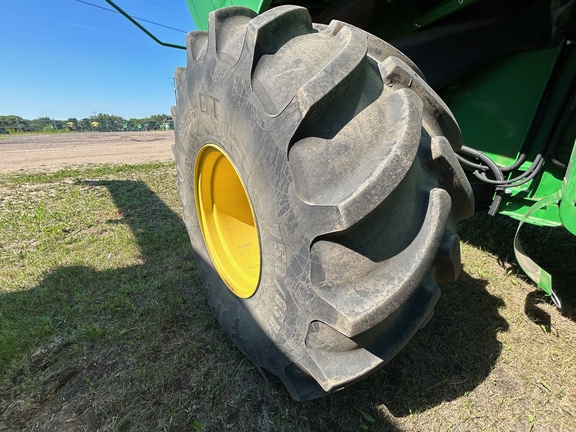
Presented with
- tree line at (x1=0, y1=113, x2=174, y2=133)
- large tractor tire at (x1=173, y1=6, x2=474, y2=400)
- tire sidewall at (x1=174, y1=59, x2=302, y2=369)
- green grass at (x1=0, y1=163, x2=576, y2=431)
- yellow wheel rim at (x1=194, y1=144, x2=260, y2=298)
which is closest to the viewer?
large tractor tire at (x1=173, y1=6, x2=474, y2=400)

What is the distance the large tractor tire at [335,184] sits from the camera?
2.51ft

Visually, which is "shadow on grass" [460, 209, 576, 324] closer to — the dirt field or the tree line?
the dirt field

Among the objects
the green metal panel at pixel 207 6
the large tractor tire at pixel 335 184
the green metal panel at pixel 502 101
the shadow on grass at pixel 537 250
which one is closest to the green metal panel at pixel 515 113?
the green metal panel at pixel 502 101

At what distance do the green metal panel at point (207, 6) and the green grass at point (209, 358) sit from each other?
1418 millimetres

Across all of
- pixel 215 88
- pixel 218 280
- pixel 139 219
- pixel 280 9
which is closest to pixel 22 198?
pixel 139 219

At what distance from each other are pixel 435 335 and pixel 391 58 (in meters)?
1.20

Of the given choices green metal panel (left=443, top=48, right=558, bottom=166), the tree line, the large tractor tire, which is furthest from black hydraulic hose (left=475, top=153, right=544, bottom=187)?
the tree line

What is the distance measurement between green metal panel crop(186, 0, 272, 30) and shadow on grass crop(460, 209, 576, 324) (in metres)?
1.90

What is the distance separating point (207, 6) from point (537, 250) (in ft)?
8.45

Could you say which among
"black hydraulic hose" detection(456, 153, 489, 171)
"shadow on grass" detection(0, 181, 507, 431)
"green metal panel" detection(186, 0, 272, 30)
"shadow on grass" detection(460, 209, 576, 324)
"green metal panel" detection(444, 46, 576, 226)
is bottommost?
"shadow on grass" detection(460, 209, 576, 324)

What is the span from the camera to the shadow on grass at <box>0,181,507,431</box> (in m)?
1.17

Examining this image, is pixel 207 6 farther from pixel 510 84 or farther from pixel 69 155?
pixel 69 155

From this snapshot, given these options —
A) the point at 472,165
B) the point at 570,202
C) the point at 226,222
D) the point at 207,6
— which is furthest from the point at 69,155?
the point at 570,202

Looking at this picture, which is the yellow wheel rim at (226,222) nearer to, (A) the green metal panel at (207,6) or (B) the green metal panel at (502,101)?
(A) the green metal panel at (207,6)
